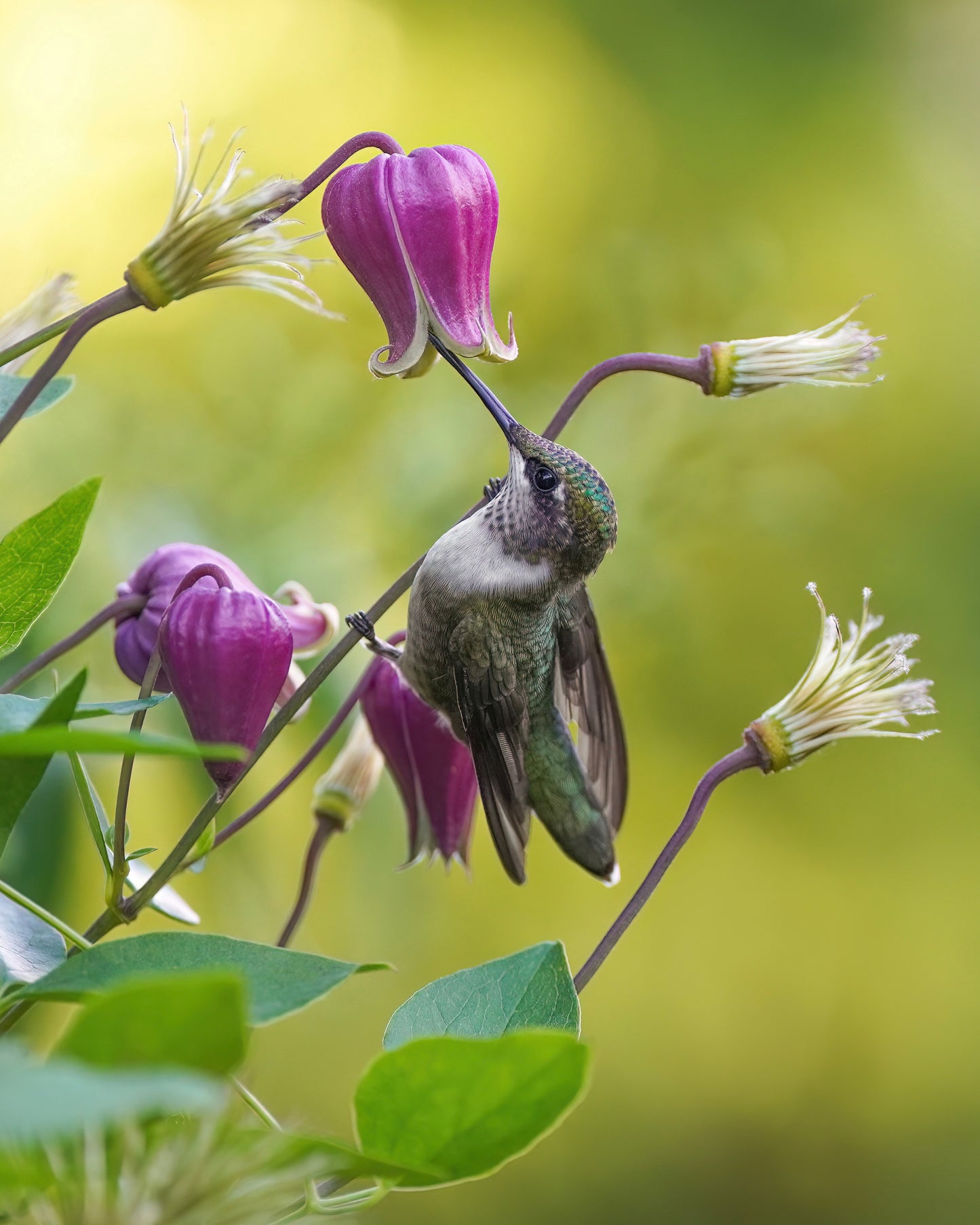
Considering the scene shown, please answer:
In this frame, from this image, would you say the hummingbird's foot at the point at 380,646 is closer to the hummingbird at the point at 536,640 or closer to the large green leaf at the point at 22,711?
the hummingbird at the point at 536,640

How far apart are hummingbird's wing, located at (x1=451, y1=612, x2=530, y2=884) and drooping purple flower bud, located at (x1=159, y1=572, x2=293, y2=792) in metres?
0.15

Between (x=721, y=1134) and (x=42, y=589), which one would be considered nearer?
(x=42, y=589)

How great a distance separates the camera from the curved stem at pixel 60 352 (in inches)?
15.8

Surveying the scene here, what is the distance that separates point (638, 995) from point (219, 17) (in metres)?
1.88

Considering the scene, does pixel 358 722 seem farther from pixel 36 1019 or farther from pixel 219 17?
pixel 219 17

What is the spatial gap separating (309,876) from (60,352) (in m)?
0.28

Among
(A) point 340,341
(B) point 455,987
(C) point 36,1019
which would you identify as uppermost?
(A) point 340,341

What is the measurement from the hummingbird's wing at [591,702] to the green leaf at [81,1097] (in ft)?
1.60

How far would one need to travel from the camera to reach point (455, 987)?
376mm

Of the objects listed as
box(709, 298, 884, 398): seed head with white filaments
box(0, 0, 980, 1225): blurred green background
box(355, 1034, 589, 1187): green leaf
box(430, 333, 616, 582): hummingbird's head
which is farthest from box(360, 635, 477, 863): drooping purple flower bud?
box(0, 0, 980, 1225): blurred green background

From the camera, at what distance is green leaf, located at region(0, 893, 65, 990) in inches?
14.2

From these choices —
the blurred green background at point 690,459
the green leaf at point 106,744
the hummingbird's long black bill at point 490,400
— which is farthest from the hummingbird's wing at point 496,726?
the blurred green background at point 690,459

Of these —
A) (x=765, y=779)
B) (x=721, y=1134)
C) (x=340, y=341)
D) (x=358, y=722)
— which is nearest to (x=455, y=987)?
(x=358, y=722)

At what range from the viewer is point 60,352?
0.41 metres
